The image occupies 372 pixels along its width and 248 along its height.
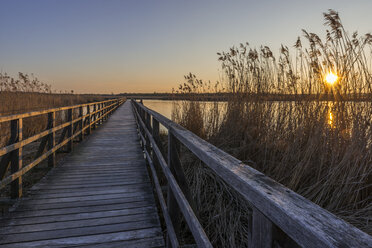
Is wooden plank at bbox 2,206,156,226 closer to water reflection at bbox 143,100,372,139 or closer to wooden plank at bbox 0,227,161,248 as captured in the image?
wooden plank at bbox 0,227,161,248

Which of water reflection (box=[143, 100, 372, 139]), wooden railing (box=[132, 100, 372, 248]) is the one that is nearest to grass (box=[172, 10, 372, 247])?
water reflection (box=[143, 100, 372, 139])

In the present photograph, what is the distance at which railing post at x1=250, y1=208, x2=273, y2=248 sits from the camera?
696 millimetres

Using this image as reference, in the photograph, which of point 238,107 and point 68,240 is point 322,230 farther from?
point 238,107

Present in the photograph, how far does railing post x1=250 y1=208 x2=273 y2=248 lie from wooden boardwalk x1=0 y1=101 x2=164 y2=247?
5.97ft

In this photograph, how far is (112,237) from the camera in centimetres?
244

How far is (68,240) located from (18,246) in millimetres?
415

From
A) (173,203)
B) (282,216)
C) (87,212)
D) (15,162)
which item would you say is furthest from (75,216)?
(282,216)

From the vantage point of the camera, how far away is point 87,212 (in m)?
2.93

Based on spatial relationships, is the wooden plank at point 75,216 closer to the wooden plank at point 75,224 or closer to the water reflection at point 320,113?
the wooden plank at point 75,224

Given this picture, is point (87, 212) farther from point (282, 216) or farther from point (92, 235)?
point (282, 216)

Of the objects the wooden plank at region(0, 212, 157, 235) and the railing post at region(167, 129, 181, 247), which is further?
the wooden plank at region(0, 212, 157, 235)

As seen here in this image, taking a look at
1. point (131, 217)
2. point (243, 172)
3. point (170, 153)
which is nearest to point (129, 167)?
point (131, 217)

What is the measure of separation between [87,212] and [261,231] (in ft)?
8.81

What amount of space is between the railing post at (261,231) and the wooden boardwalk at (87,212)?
182 cm
